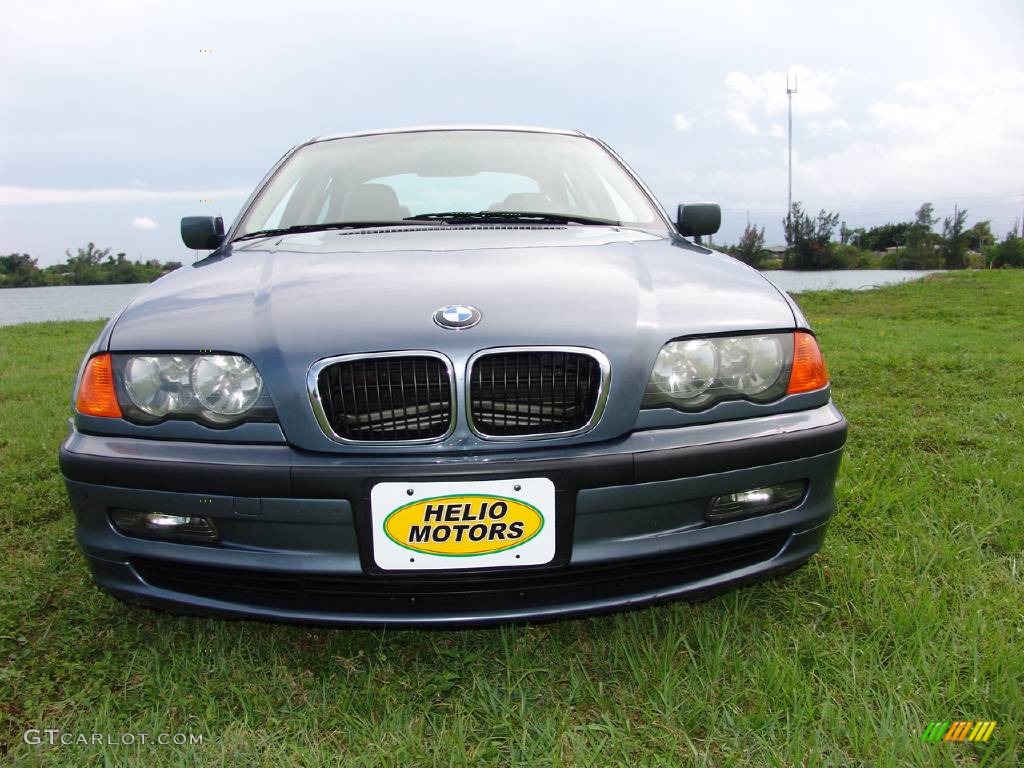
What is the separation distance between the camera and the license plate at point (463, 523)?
146cm

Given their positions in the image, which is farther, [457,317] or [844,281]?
[844,281]

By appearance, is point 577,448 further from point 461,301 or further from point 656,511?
point 461,301

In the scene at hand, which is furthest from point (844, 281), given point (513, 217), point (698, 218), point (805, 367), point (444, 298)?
point (444, 298)

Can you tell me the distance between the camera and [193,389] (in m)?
1.59

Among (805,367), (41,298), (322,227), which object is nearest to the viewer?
(805,367)

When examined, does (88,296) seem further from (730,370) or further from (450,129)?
(730,370)

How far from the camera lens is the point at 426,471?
1450mm

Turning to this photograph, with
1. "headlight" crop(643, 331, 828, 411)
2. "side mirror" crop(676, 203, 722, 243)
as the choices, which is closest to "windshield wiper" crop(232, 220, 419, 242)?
"side mirror" crop(676, 203, 722, 243)

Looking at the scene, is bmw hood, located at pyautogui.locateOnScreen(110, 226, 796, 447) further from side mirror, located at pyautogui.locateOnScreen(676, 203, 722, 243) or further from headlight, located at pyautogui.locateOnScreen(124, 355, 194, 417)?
side mirror, located at pyautogui.locateOnScreen(676, 203, 722, 243)

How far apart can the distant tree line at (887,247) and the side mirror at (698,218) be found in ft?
52.4

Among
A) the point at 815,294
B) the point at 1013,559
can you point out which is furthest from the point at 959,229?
the point at 1013,559

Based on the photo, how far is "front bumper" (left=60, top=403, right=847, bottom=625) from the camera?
4.84 feet

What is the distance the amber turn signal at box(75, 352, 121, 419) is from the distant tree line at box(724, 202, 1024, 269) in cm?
1764

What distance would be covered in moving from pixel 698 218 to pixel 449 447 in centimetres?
168
